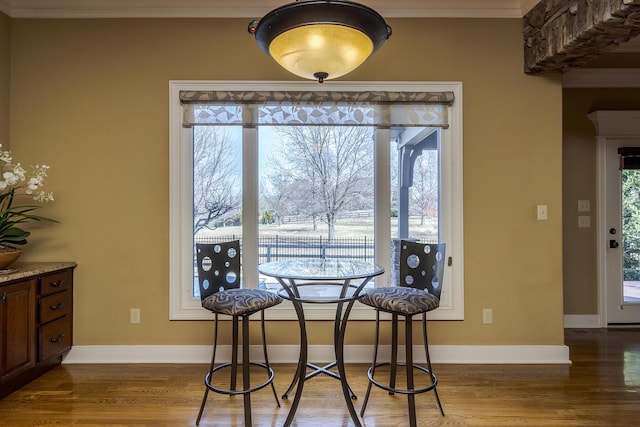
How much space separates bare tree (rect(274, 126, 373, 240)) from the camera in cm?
299

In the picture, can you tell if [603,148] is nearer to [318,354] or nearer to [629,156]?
[629,156]

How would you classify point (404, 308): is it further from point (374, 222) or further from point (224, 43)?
point (224, 43)

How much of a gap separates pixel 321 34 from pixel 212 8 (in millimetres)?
1827

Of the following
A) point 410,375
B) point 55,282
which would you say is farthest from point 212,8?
point 410,375

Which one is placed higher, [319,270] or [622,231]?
[622,231]

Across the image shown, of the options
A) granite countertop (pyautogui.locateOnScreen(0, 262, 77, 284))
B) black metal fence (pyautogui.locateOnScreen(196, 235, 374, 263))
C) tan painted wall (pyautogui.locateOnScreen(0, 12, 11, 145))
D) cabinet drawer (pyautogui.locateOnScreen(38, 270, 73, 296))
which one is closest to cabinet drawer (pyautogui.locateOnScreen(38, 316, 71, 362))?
cabinet drawer (pyautogui.locateOnScreen(38, 270, 73, 296))

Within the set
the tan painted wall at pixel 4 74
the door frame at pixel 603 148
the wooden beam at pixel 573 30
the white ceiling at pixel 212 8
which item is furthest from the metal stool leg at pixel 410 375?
the tan painted wall at pixel 4 74

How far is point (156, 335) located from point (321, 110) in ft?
7.49

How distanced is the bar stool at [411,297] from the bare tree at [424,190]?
71 cm

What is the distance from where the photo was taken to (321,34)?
5.12 feet

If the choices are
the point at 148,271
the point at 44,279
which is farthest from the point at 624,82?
the point at 44,279

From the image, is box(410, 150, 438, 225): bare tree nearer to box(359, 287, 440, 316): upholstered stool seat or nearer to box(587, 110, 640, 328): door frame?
box(359, 287, 440, 316): upholstered stool seat

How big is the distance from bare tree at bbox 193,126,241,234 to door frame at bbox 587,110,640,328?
373 centimetres

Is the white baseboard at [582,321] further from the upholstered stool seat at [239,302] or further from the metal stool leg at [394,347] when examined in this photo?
the upholstered stool seat at [239,302]
